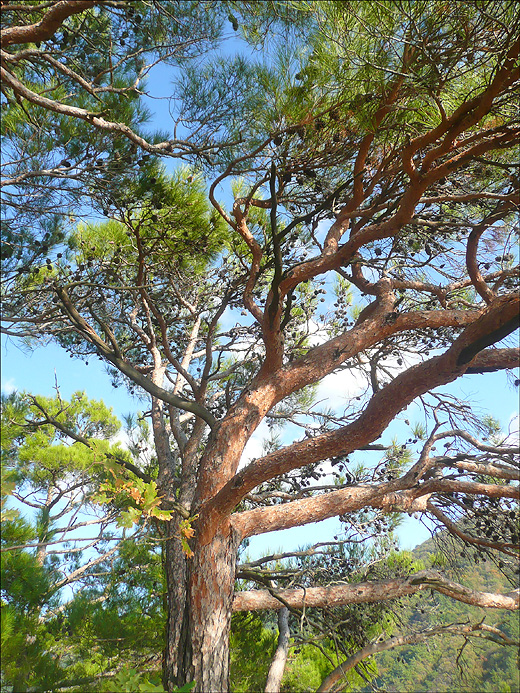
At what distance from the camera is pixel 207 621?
2365mm

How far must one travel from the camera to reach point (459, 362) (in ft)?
6.70

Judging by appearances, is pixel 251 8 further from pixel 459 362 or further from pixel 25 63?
pixel 459 362

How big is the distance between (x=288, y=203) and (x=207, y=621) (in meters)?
2.67

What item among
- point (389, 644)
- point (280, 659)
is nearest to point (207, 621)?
point (389, 644)

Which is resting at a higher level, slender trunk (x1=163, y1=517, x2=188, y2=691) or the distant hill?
slender trunk (x1=163, y1=517, x2=188, y2=691)

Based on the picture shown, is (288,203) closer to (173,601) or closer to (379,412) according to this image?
(379,412)

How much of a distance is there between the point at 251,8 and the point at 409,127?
990mm

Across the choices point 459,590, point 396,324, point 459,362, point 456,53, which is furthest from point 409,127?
point 459,590

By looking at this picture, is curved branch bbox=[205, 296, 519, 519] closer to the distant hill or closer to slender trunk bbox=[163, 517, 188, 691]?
slender trunk bbox=[163, 517, 188, 691]

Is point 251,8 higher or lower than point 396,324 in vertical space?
higher

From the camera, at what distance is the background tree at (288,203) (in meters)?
2.07

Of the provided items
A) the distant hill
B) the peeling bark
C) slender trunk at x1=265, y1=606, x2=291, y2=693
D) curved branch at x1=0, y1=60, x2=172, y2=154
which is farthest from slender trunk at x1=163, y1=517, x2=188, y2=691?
the distant hill

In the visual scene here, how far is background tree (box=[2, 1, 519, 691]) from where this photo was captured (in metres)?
2.07

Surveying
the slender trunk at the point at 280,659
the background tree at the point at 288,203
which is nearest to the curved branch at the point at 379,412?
the background tree at the point at 288,203
